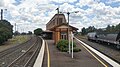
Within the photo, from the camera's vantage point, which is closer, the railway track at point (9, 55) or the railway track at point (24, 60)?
the railway track at point (24, 60)

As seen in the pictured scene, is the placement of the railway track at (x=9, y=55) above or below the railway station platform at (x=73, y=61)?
below

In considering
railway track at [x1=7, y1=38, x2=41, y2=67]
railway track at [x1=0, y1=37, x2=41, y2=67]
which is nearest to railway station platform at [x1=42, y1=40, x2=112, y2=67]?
railway track at [x1=7, y1=38, x2=41, y2=67]

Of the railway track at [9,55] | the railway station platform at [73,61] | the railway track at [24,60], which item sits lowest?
the railway track at [9,55]

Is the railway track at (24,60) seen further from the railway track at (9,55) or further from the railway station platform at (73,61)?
the railway station platform at (73,61)

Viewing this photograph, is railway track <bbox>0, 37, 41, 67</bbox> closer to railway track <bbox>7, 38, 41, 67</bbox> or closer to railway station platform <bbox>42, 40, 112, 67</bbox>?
railway track <bbox>7, 38, 41, 67</bbox>

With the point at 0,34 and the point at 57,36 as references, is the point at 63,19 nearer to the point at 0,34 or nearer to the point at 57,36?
the point at 0,34

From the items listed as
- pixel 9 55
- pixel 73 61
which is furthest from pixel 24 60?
pixel 9 55

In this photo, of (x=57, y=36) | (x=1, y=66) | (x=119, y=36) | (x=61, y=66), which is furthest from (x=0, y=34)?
(x=61, y=66)

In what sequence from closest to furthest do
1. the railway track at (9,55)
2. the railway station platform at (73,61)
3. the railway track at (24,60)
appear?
the railway station platform at (73,61)
the railway track at (24,60)
the railway track at (9,55)

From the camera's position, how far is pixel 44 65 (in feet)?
65.8

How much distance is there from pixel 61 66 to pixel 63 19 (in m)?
67.4

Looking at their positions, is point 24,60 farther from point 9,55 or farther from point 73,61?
point 9,55

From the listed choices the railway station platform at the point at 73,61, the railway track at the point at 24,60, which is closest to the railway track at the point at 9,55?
the railway track at the point at 24,60

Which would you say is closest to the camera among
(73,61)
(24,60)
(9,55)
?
(73,61)
